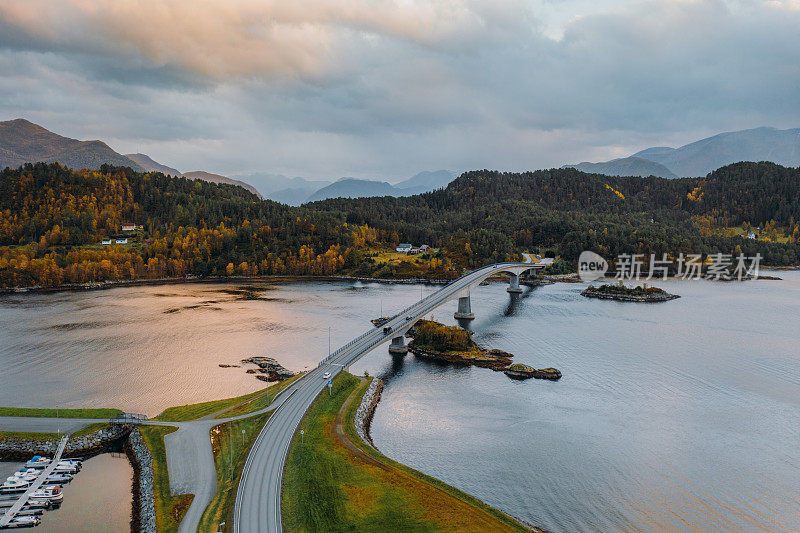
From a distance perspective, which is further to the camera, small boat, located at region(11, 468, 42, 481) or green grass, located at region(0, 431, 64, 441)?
green grass, located at region(0, 431, 64, 441)

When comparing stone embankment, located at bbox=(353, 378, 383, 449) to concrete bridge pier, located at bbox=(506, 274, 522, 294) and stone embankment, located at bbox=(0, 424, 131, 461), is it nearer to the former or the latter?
stone embankment, located at bbox=(0, 424, 131, 461)

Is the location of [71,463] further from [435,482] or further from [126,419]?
[435,482]

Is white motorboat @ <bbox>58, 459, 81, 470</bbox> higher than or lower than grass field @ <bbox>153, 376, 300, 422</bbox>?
lower

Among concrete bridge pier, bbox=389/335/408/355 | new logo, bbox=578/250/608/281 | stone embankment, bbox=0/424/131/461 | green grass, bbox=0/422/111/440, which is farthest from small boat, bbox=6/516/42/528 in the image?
new logo, bbox=578/250/608/281

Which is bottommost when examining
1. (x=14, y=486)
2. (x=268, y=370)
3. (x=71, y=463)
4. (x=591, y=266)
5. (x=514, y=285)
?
(x=14, y=486)

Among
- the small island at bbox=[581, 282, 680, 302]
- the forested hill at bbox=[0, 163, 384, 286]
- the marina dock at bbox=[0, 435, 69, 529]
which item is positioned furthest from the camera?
the forested hill at bbox=[0, 163, 384, 286]

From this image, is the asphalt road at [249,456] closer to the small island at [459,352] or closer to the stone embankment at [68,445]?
the stone embankment at [68,445]

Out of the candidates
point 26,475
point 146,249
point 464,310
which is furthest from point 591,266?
point 26,475
